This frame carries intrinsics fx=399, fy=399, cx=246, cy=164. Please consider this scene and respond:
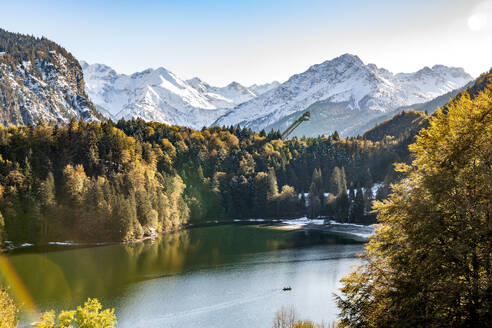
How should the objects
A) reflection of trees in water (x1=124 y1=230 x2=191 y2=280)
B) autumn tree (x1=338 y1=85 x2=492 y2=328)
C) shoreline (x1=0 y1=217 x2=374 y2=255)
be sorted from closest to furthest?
autumn tree (x1=338 y1=85 x2=492 y2=328), reflection of trees in water (x1=124 y1=230 x2=191 y2=280), shoreline (x1=0 y1=217 x2=374 y2=255)

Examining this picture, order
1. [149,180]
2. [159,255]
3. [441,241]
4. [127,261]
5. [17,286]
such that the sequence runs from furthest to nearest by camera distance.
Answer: [149,180] → [159,255] → [127,261] → [17,286] → [441,241]

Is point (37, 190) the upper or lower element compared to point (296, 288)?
upper

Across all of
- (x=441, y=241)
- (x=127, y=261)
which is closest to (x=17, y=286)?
(x=127, y=261)

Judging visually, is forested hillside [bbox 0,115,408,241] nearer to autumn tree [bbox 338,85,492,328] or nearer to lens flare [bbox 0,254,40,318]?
lens flare [bbox 0,254,40,318]

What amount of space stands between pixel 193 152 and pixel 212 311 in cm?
A: 13263

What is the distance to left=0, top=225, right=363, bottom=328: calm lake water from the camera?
51.0 m

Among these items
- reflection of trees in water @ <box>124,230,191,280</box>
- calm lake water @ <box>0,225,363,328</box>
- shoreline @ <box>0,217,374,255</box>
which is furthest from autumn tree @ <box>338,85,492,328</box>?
shoreline @ <box>0,217,374,255</box>

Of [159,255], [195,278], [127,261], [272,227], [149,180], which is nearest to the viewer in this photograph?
[195,278]

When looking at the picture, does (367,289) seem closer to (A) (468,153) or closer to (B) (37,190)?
(A) (468,153)

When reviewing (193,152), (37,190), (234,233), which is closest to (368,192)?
(234,233)

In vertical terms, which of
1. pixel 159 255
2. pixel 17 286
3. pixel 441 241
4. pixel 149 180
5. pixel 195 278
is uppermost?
pixel 149 180

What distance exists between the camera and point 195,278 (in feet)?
229

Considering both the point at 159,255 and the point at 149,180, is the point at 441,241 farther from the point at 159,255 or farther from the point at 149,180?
the point at 149,180

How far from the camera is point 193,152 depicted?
18050 centimetres
